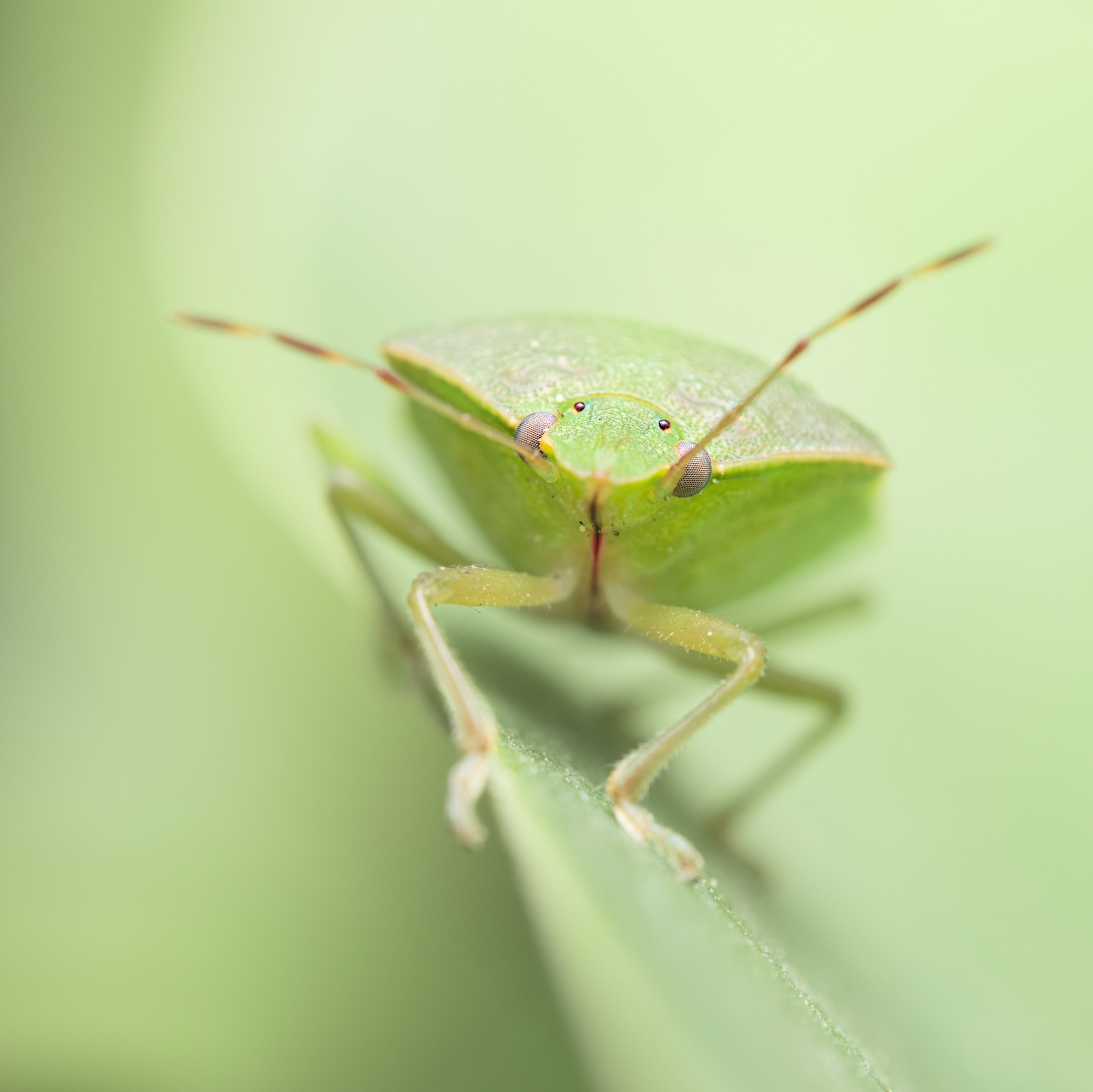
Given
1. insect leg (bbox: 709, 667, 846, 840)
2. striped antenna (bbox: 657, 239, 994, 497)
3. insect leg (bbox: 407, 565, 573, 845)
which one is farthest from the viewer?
insect leg (bbox: 709, 667, 846, 840)

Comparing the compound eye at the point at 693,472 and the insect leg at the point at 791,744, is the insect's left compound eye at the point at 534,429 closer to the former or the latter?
the compound eye at the point at 693,472

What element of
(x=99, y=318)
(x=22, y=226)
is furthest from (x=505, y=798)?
(x=22, y=226)

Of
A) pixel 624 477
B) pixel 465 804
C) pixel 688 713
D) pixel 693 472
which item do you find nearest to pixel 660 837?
pixel 465 804

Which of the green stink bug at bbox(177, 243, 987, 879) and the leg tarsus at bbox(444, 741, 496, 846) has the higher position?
the green stink bug at bbox(177, 243, 987, 879)

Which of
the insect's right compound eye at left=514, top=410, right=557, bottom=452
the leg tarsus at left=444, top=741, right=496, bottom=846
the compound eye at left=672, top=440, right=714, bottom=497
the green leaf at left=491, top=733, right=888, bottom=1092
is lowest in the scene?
the leg tarsus at left=444, top=741, right=496, bottom=846

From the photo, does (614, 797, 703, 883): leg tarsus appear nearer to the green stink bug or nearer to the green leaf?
the green stink bug

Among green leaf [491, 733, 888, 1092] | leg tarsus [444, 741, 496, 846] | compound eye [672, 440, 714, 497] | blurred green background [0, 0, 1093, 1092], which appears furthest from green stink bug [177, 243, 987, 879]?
green leaf [491, 733, 888, 1092]

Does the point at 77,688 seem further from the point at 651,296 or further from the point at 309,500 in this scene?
the point at 651,296

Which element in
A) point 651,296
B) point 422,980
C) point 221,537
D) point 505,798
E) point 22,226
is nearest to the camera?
point 505,798
